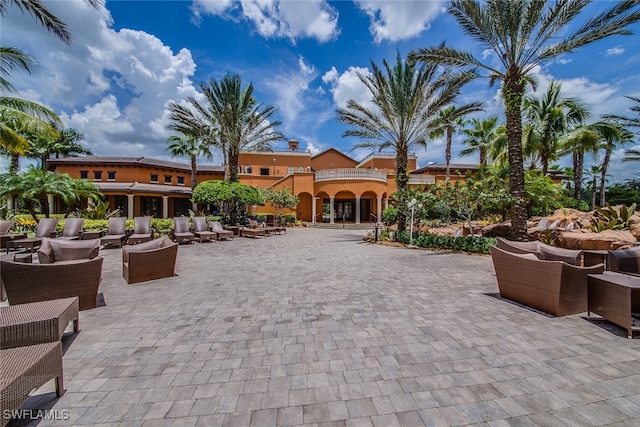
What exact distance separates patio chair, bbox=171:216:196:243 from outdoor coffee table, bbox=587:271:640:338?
13011 mm

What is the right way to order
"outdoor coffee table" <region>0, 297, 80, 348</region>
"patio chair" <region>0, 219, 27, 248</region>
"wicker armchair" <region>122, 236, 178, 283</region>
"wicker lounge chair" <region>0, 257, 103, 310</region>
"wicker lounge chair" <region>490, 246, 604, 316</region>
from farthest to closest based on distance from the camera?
"patio chair" <region>0, 219, 27, 248</region>
"wicker armchair" <region>122, 236, 178, 283</region>
"wicker lounge chair" <region>490, 246, 604, 316</region>
"wicker lounge chair" <region>0, 257, 103, 310</region>
"outdoor coffee table" <region>0, 297, 80, 348</region>

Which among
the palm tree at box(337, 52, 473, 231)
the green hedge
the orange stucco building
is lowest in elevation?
the green hedge

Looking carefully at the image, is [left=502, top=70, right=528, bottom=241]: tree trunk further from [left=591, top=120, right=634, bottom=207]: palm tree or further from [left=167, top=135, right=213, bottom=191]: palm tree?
[left=167, top=135, right=213, bottom=191]: palm tree

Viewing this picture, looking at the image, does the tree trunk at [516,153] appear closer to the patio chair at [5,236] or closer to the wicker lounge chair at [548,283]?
the wicker lounge chair at [548,283]

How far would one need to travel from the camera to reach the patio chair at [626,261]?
461cm

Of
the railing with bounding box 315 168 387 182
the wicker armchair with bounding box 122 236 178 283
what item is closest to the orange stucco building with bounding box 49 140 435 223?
the railing with bounding box 315 168 387 182

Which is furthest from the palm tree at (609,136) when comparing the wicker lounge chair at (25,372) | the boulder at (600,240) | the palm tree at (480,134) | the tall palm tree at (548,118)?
the wicker lounge chair at (25,372)

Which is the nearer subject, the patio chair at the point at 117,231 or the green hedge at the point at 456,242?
the green hedge at the point at 456,242

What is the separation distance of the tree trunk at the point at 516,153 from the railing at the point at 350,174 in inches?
647

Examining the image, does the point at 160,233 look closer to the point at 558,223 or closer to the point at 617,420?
the point at 617,420

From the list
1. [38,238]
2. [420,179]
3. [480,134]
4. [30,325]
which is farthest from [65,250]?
[480,134]

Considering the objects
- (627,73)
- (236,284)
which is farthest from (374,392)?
(627,73)

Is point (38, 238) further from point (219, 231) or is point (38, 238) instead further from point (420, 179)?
point (420, 179)

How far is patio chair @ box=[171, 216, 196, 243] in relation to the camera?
12102 millimetres
